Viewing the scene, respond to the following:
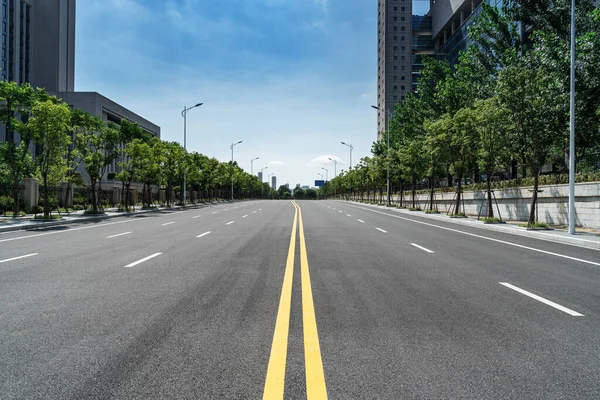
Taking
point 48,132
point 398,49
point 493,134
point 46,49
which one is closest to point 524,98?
point 493,134

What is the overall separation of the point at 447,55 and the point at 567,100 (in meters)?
57.0

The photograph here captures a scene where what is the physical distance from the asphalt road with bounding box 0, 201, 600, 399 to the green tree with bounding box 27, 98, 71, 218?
1784 cm

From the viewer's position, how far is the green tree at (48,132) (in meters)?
23.8

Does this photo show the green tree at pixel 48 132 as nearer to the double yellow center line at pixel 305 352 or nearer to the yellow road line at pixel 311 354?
the double yellow center line at pixel 305 352

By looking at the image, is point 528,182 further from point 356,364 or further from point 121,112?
point 121,112

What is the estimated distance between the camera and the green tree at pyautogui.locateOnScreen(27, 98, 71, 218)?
78.2ft

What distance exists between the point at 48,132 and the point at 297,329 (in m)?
25.5

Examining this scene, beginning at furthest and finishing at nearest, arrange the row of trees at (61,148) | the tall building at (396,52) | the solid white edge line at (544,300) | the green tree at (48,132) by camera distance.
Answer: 1. the tall building at (396,52)
2. the row of trees at (61,148)
3. the green tree at (48,132)
4. the solid white edge line at (544,300)

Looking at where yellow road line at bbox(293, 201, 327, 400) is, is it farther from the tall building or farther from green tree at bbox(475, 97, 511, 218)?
the tall building

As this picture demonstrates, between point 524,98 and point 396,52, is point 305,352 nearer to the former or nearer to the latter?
point 524,98

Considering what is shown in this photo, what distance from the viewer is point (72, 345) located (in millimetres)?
4078

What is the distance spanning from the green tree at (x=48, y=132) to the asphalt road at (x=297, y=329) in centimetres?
1784

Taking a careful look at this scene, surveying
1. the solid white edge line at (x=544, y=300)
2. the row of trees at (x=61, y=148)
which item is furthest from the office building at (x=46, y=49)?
the solid white edge line at (x=544, y=300)

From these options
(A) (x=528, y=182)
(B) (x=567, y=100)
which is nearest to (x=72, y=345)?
(B) (x=567, y=100)
